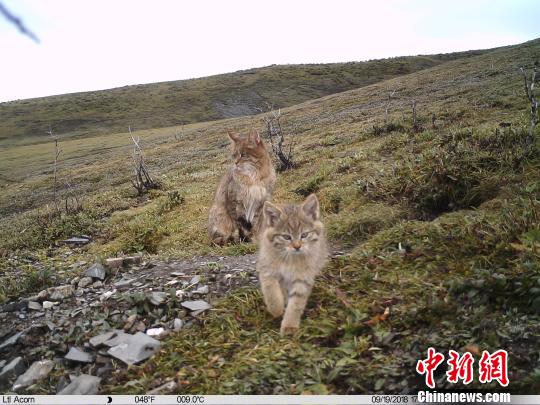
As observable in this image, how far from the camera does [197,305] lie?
21.2 feet

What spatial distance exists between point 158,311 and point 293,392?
276 centimetres

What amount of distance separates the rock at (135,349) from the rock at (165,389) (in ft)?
2.34

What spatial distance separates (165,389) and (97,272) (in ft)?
13.3

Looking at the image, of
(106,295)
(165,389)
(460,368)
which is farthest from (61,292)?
(460,368)

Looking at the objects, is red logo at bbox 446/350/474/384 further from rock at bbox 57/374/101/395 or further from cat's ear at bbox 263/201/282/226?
rock at bbox 57/374/101/395

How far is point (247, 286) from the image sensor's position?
6961 millimetres

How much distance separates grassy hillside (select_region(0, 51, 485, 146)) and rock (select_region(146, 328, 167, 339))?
115713 mm

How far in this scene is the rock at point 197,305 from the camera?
20.9 ft

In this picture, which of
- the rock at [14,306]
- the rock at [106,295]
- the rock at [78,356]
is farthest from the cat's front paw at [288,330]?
the rock at [14,306]

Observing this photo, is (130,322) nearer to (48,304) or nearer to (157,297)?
(157,297)

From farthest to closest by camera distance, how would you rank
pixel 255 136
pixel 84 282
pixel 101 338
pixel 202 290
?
pixel 255 136, pixel 84 282, pixel 202 290, pixel 101 338

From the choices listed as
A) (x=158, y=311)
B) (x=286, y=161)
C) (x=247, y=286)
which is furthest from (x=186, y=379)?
(x=286, y=161)

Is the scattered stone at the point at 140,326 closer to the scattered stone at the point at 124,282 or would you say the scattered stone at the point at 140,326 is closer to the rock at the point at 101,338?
the rock at the point at 101,338

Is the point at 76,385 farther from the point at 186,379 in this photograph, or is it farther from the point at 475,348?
the point at 475,348
